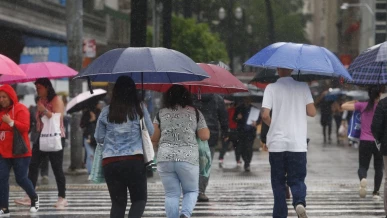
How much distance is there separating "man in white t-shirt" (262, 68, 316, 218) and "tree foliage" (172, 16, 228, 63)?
33.4m

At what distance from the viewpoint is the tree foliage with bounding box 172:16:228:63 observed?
44500 mm

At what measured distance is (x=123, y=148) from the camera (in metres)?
9.48

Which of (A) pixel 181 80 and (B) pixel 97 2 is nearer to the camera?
Answer: (A) pixel 181 80

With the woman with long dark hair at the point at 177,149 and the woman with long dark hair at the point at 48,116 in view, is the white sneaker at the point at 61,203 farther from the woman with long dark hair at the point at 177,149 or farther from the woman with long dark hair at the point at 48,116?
the woman with long dark hair at the point at 177,149

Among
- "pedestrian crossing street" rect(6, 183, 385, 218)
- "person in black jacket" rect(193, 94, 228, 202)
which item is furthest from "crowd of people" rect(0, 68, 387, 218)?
"person in black jacket" rect(193, 94, 228, 202)

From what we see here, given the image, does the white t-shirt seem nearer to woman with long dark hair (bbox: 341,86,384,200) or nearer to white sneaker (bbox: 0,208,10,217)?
white sneaker (bbox: 0,208,10,217)

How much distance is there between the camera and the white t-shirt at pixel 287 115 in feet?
34.7

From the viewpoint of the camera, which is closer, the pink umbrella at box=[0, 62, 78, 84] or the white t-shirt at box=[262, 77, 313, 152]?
the white t-shirt at box=[262, 77, 313, 152]

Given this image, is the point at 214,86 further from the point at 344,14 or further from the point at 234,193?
the point at 344,14

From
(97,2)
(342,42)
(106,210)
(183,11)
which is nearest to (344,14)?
(342,42)

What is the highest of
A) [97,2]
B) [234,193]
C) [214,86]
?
[97,2]

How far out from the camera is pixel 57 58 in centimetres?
4347

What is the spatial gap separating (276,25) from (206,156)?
61.0m

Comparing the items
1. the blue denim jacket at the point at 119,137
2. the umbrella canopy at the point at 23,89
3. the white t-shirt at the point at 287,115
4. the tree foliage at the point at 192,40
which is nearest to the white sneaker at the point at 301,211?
the white t-shirt at the point at 287,115
